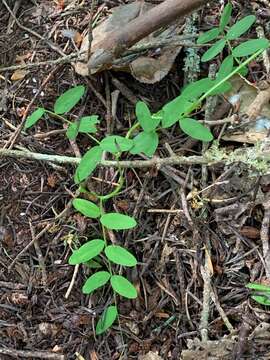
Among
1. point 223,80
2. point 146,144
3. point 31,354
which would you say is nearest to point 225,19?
point 223,80

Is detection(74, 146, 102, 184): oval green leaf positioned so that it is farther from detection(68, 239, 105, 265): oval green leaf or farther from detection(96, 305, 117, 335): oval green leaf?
detection(96, 305, 117, 335): oval green leaf

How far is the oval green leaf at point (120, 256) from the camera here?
1779 millimetres

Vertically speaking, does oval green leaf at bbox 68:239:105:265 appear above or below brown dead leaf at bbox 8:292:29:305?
above

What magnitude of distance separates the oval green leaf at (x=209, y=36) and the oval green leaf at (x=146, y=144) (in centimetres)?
37

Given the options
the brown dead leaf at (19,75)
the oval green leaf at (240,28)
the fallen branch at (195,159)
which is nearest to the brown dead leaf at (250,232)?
the fallen branch at (195,159)

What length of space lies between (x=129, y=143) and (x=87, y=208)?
26 cm

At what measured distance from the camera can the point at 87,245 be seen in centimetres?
184

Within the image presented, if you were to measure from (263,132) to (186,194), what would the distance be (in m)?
0.33

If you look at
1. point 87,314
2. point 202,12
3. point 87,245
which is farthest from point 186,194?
point 202,12

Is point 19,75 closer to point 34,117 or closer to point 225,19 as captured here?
point 34,117

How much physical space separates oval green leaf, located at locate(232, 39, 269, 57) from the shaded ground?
174mm

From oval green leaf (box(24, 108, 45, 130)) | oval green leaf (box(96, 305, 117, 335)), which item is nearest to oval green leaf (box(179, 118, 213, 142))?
oval green leaf (box(24, 108, 45, 130))

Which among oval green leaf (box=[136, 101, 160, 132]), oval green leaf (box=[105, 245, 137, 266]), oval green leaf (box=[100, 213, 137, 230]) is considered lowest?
oval green leaf (box=[105, 245, 137, 266])

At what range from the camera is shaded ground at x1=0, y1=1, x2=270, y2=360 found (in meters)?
1.82
